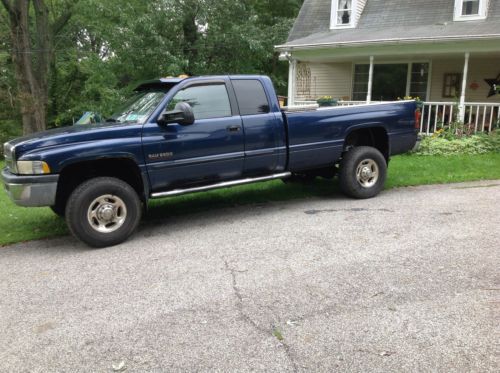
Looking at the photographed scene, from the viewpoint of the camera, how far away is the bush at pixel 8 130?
19.7m

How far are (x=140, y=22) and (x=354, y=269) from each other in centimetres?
1464

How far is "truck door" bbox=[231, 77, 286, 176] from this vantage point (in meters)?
6.16

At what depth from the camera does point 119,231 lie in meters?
5.37

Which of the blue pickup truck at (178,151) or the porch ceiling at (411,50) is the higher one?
the porch ceiling at (411,50)

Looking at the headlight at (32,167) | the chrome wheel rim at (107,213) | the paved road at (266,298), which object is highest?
the headlight at (32,167)

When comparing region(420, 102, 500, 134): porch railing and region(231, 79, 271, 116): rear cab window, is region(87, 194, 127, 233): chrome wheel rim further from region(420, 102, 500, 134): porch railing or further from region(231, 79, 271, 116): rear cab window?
region(420, 102, 500, 134): porch railing

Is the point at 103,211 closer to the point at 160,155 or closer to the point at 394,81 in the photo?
the point at 160,155

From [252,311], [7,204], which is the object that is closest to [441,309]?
[252,311]

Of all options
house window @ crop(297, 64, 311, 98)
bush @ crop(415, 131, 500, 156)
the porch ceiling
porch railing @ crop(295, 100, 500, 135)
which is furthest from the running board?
house window @ crop(297, 64, 311, 98)

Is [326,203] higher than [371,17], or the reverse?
[371,17]

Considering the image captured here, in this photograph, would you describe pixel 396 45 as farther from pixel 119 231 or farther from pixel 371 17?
pixel 119 231

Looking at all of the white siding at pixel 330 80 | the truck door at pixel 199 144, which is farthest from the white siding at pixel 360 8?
the truck door at pixel 199 144

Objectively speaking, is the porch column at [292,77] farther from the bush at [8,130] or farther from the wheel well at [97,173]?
the bush at [8,130]

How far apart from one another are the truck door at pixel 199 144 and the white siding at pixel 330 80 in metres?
12.8
